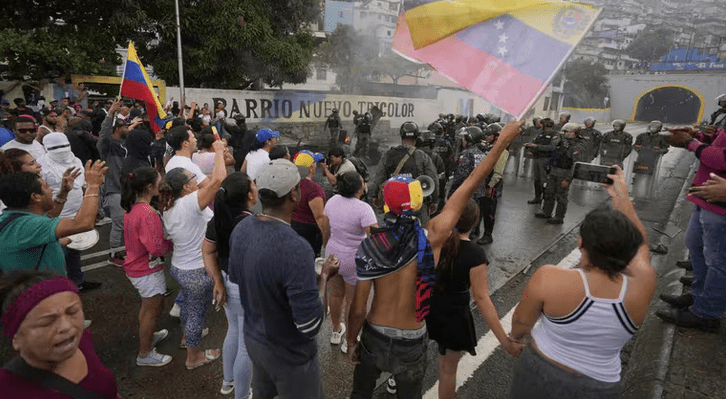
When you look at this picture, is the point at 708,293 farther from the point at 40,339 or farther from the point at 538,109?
the point at 538,109

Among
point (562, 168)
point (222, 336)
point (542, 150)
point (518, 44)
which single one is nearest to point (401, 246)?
point (518, 44)

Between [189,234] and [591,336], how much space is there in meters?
2.84

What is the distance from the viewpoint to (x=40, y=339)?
1.37 meters

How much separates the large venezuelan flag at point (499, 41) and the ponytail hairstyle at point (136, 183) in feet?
7.42

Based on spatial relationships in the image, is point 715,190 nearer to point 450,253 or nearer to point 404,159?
point 450,253

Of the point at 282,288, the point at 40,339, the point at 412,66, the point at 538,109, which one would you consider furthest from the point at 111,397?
the point at 538,109

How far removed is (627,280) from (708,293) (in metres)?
2.45

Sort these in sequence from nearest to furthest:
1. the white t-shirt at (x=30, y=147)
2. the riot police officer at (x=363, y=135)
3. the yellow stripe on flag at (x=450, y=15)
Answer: the yellow stripe on flag at (x=450, y=15), the white t-shirt at (x=30, y=147), the riot police officer at (x=363, y=135)

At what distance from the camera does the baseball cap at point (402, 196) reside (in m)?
2.28

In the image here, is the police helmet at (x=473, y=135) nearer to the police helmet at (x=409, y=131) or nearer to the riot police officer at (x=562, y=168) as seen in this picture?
the police helmet at (x=409, y=131)

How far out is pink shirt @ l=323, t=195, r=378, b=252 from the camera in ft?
11.6

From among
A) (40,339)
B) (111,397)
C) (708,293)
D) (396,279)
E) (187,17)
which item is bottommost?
(708,293)

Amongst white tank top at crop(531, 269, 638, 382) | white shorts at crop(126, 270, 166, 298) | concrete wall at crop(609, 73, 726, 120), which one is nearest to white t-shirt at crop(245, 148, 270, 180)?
white shorts at crop(126, 270, 166, 298)

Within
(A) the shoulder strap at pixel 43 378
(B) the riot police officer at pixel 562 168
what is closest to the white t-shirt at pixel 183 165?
(A) the shoulder strap at pixel 43 378
